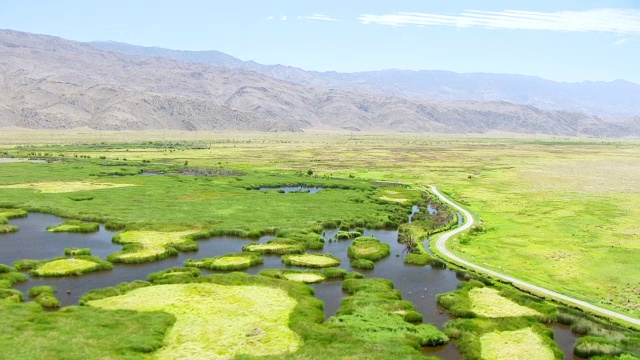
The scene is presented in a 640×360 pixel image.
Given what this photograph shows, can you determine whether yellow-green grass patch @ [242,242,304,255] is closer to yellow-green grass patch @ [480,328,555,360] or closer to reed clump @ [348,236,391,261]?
reed clump @ [348,236,391,261]

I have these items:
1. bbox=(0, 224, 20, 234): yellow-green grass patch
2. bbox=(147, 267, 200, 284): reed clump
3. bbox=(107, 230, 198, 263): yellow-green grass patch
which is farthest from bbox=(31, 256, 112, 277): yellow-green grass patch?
bbox=(0, 224, 20, 234): yellow-green grass patch

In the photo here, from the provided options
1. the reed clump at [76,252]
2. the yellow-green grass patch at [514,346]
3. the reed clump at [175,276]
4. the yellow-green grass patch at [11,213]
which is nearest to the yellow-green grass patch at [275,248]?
the reed clump at [175,276]

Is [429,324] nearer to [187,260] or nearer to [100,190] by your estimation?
[187,260]

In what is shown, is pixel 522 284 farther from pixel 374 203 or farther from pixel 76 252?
pixel 76 252

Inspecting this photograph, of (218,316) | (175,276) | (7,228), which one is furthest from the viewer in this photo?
(7,228)

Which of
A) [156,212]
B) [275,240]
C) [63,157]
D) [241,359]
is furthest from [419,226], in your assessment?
[63,157]

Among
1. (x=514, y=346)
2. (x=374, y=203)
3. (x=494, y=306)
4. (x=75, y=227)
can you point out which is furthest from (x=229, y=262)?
(x=374, y=203)
